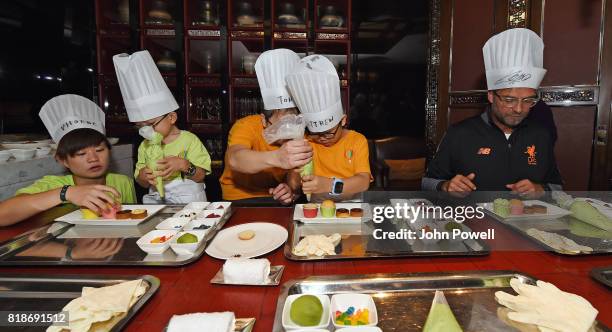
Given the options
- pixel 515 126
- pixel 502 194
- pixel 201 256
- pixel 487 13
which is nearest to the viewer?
pixel 201 256

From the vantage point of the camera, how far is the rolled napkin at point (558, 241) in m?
1.14

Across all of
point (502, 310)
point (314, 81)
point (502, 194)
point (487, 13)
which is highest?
point (487, 13)

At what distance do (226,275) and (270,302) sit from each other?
0.53 feet

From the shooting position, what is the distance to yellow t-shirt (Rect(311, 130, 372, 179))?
2.22m

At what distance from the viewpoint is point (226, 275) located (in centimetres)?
99

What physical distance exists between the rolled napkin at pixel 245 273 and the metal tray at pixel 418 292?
0.08 meters

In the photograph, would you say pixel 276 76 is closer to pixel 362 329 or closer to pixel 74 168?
pixel 74 168

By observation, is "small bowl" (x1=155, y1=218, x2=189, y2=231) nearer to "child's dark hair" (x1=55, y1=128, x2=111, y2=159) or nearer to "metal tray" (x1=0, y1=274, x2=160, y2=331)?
"metal tray" (x1=0, y1=274, x2=160, y2=331)

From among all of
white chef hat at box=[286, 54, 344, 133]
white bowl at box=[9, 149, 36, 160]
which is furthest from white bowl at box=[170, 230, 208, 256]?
white bowl at box=[9, 149, 36, 160]

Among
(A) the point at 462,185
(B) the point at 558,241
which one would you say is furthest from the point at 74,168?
(B) the point at 558,241

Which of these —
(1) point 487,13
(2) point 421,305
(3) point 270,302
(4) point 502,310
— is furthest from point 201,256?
(1) point 487,13

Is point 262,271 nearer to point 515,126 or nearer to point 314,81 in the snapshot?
point 314,81

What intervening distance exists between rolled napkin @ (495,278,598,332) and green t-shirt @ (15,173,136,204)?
191cm

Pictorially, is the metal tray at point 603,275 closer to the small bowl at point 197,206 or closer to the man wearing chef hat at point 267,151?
the man wearing chef hat at point 267,151
